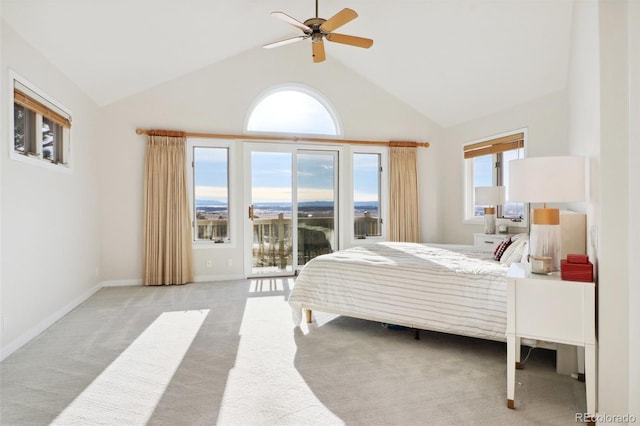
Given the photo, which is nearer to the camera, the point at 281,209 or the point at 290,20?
the point at 290,20

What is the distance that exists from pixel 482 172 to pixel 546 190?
374 cm

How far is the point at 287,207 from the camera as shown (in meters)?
5.75

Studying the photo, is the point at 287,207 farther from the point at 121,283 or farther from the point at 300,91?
the point at 121,283

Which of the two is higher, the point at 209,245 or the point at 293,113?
the point at 293,113

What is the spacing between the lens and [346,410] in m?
2.02

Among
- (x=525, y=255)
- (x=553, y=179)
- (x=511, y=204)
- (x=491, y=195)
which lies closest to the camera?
(x=553, y=179)

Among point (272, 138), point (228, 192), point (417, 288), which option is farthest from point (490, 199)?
point (228, 192)

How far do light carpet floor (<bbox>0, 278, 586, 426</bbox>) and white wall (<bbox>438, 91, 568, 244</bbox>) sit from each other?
8.73 ft

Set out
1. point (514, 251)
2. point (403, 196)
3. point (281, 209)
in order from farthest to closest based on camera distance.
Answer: point (403, 196) < point (281, 209) < point (514, 251)

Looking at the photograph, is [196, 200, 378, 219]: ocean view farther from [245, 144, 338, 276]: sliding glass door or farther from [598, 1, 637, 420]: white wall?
[598, 1, 637, 420]: white wall

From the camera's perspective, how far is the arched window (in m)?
5.66

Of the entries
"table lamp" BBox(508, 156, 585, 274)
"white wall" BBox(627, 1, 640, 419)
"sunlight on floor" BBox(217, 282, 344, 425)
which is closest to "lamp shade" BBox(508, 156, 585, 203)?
"table lamp" BBox(508, 156, 585, 274)

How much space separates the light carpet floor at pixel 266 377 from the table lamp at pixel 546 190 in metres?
0.80

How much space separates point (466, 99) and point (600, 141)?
12.4 feet
